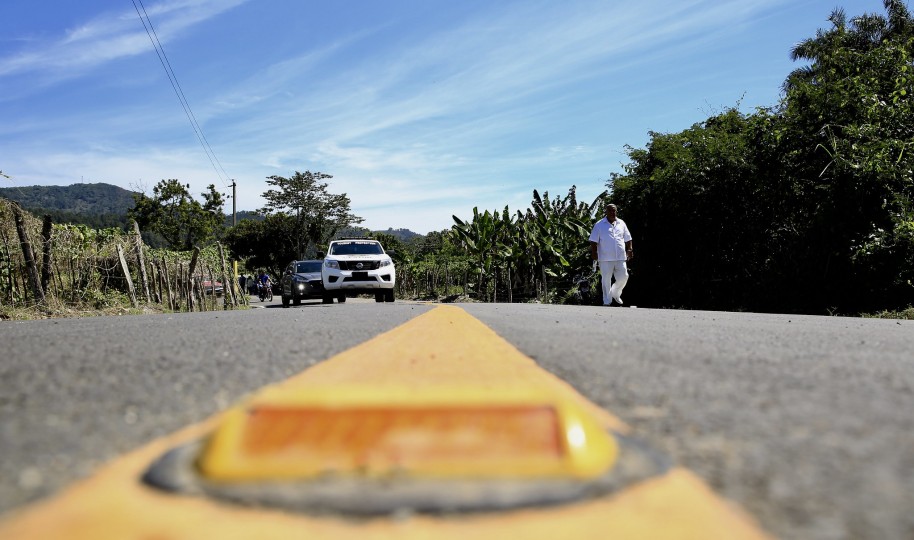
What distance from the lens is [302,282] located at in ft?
67.6

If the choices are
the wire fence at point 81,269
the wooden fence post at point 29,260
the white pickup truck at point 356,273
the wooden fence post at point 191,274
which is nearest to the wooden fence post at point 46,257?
the wire fence at point 81,269

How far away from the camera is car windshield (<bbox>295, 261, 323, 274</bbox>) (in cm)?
2161

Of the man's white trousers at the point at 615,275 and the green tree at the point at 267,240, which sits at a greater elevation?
the green tree at the point at 267,240

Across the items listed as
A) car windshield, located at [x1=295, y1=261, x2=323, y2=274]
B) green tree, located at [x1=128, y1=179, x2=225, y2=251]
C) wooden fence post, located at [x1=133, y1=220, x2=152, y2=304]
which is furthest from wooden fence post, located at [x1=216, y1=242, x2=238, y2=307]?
green tree, located at [x1=128, y1=179, x2=225, y2=251]

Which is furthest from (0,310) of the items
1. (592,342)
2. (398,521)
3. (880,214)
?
(880,214)

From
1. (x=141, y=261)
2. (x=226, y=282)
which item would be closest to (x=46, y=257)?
(x=141, y=261)

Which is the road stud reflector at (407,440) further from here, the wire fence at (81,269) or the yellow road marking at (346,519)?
the wire fence at (81,269)

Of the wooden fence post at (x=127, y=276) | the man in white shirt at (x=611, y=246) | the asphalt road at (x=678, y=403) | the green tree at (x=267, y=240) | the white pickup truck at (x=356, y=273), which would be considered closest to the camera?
the asphalt road at (x=678, y=403)

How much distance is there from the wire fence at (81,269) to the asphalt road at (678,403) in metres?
7.96

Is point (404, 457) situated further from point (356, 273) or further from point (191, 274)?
point (191, 274)

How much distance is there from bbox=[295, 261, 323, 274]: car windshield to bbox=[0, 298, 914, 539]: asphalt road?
56.6 feet

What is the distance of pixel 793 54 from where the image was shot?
40.2m

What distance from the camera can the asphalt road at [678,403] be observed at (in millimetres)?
1297

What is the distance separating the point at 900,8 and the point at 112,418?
4500 cm
